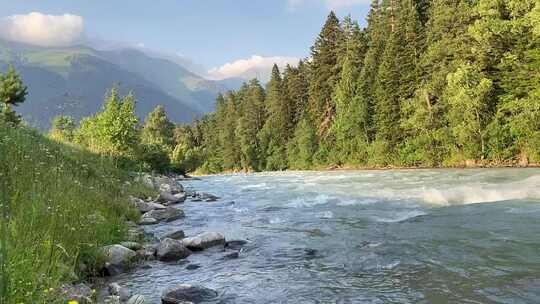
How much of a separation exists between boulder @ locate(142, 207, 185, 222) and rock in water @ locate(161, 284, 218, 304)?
8.40 metres

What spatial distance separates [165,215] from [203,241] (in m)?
5.32

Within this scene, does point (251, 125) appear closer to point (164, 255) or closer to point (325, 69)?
point (325, 69)

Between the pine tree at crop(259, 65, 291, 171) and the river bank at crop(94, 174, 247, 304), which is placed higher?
the pine tree at crop(259, 65, 291, 171)

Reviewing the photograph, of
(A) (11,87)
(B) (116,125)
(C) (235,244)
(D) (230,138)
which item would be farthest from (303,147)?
(C) (235,244)

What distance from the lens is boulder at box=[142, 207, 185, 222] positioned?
1502cm

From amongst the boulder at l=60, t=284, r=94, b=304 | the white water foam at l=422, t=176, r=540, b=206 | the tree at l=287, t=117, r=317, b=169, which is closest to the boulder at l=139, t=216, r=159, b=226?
the boulder at l=60, t=284, r=94, b=304

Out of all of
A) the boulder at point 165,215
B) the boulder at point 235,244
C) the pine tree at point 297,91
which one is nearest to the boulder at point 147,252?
the boulder at point 235,244

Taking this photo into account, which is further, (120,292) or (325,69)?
(325,69)

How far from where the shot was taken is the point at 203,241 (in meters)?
10.5

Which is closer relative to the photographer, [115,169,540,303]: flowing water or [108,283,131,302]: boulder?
[108,283,131,302]: boulder

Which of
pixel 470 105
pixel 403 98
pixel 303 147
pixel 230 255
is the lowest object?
pixel 230 255

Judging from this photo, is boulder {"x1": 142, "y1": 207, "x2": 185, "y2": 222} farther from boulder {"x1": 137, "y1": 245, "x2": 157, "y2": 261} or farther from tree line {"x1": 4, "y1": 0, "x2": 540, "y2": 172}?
tree line {"x1": 4, "y1": 0, "x2": 540, "y2": 172}

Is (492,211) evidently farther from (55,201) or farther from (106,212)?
(55,201)

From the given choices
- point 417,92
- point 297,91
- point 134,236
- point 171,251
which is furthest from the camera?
point 297,91
